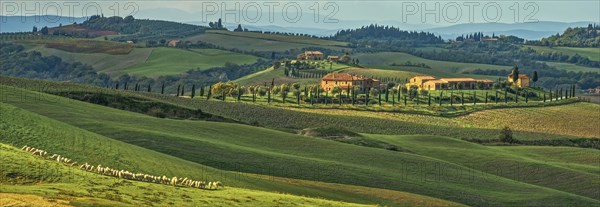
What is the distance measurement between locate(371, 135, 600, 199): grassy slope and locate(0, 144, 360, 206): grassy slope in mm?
44058

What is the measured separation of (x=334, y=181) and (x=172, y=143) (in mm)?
14425

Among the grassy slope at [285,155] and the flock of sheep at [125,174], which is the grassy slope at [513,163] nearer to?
the grassy slope at [285,155]

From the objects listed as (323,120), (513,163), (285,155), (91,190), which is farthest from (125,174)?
(323,120)

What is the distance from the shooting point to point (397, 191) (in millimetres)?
69375

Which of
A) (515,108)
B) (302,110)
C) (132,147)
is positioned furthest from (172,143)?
(515,108)

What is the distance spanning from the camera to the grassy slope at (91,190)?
39750mm

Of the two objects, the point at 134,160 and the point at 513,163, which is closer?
the point at 134,160

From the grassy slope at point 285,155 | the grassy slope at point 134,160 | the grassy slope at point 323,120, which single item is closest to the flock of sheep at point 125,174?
the grassy slope at point 134,160

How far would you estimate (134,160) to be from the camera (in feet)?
192

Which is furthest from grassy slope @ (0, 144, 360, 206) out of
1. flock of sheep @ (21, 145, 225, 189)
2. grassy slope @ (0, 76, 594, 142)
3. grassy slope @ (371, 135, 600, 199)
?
grassy slope @ (0, 76, 594, 142)

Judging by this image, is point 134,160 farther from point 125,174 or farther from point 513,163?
point 513,163

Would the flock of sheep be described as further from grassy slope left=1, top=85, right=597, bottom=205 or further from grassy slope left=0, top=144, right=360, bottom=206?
grassy slope left=1, top=85, right=597, bottom=205

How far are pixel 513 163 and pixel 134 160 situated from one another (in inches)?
1994

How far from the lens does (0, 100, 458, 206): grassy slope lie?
56656 millimetres
